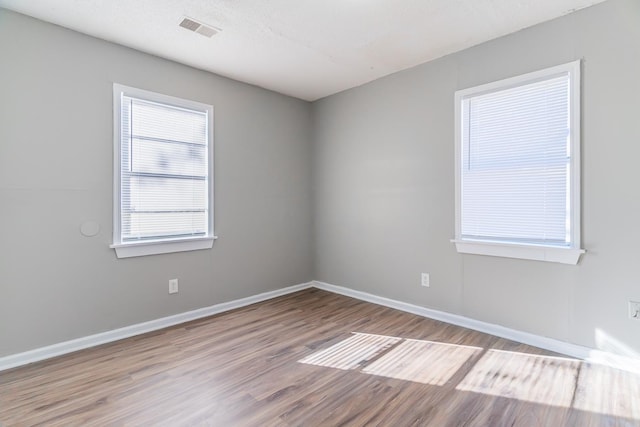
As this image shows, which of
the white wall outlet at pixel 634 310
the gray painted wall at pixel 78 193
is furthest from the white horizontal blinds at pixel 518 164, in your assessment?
the gray painted wall at pixel 78 193

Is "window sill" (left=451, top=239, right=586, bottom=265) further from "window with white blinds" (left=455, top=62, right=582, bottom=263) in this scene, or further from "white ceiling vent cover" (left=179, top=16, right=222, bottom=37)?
"white ceiling vent cover" (left=179, top=16, right=222, bottom=37)

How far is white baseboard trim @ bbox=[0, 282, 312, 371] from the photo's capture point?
2.33 metres

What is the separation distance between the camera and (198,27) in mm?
2518

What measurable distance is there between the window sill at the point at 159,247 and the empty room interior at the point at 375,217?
0.02 meters

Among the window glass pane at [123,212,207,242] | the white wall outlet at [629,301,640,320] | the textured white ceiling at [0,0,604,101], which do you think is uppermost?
the textured white ceiling at [0,0,604,101]

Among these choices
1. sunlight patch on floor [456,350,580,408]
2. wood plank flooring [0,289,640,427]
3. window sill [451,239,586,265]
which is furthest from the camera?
window sill [451,239,586,265]

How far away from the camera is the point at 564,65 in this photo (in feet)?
7.88

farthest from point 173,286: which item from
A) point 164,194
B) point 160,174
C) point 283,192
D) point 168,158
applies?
point 283,192

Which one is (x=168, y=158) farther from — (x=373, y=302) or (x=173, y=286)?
(x=373, y=302)

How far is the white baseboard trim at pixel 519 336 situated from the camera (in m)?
2.21

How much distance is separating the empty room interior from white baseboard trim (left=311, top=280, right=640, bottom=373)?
0.05 ft

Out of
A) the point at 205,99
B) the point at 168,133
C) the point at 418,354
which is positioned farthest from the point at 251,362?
the point at 205,99

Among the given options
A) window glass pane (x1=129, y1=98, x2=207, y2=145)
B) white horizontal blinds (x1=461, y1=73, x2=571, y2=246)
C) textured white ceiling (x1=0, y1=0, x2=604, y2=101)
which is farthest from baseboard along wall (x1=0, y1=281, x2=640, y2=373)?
textured white ceiling (x1=0, y1=0, x2=604, y2=101)

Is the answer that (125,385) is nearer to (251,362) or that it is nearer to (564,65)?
(251,362)
